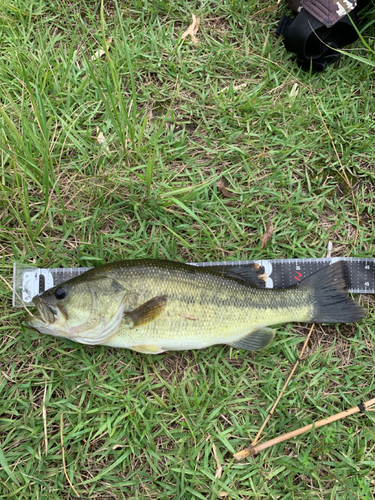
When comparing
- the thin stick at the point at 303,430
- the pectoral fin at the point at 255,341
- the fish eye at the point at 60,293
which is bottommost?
the thin stick at the point at 303,430

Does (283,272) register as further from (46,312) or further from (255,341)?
(46,312)

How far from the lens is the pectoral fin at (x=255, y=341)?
313cm

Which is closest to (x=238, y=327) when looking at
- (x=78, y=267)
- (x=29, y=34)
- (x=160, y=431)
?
(x=160, y=431)

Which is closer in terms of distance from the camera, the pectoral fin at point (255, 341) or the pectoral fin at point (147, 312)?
the pectoral fin at point (147, 312)

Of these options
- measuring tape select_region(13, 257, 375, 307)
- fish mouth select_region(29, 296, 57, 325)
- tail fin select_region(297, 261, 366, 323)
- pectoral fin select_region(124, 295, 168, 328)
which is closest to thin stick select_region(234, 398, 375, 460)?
tail fin select_region(297, 261, 366, 323)

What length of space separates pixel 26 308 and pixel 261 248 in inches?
95.6

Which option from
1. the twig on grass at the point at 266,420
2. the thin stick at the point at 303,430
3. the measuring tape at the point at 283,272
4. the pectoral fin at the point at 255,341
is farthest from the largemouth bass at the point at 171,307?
the thin stick at the point at 303,430

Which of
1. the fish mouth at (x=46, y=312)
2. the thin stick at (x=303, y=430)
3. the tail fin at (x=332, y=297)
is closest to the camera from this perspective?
the fish mouth at (x=46, y=312)

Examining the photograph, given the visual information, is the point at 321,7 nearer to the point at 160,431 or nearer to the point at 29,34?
the point at 29,34

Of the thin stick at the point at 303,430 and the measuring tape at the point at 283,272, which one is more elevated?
the measuring tape at the point at 283,272

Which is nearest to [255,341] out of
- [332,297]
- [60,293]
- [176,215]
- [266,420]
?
[266,420]

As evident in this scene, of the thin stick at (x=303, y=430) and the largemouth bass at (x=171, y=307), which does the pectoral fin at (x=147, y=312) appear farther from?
the thin stick at (x=303, y=430)

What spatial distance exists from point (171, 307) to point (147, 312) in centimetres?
22

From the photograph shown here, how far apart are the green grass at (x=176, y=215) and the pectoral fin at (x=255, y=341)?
20 centimetres
